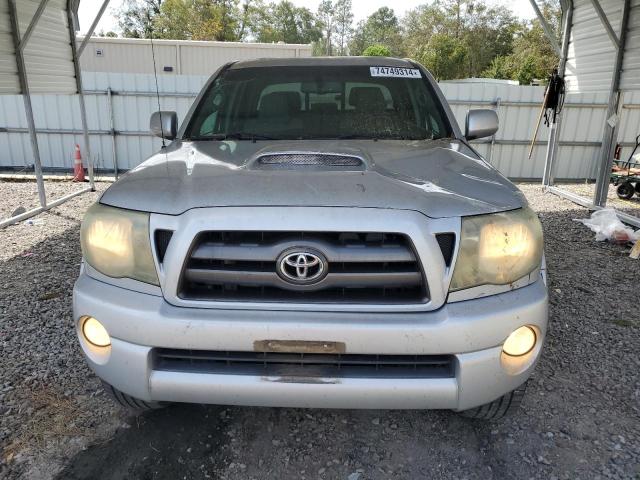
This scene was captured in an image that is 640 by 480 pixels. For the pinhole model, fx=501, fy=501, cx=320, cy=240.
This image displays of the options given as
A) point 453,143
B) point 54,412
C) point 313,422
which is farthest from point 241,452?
point 453,143

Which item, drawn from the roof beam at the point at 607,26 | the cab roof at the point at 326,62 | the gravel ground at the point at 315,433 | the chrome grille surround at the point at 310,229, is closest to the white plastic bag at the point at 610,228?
the roof beam at the point at 607,26

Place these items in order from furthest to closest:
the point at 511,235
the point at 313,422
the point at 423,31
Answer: the point at 423,31, the point at 313,422, the point at 511,235

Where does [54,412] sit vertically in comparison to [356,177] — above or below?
below

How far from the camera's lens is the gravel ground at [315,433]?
2172mm

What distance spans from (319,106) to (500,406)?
2.05 meters

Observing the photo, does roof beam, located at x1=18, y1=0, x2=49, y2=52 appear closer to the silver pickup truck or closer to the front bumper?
the silver pickup truck

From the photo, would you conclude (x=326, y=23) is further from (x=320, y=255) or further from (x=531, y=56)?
(x=320, y=255)

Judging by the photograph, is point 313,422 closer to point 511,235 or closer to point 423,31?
point 511,235

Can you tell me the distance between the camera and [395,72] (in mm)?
3428

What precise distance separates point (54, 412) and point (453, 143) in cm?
260

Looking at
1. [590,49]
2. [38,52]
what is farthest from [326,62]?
[590,49]

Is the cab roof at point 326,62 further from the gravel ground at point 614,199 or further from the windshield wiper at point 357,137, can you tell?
the gravel ground at point 614,199

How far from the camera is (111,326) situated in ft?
6.04

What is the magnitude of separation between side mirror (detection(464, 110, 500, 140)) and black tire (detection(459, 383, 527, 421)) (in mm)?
1709
